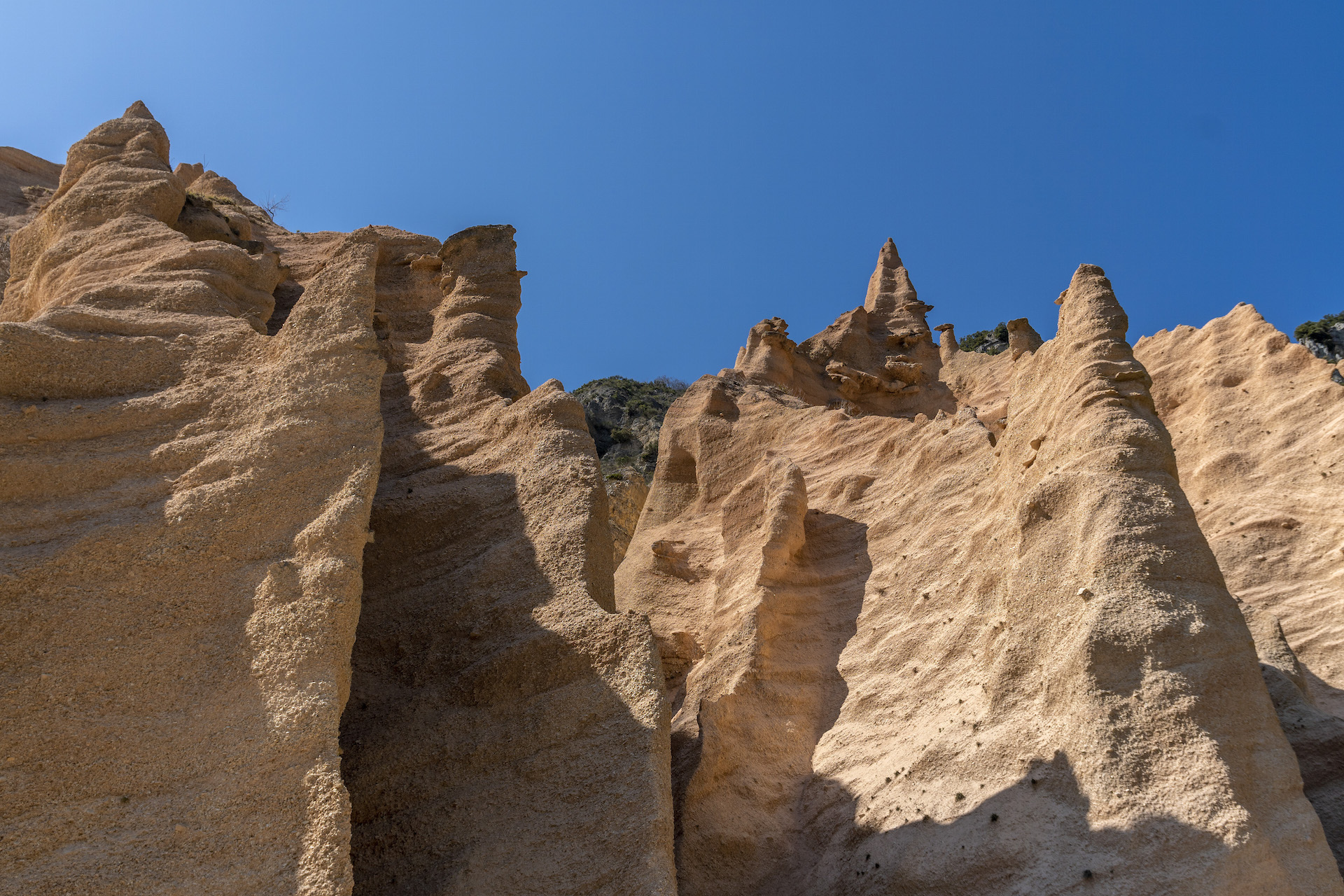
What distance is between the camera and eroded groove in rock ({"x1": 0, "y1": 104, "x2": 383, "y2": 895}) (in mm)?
6934

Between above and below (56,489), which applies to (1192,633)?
below

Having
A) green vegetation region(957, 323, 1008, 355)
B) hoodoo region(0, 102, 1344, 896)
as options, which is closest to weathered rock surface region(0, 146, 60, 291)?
hoodoo region(0, 102, 1344, 896)

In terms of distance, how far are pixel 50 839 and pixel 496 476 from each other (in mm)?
6358

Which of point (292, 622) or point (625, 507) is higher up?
point (625, 507)

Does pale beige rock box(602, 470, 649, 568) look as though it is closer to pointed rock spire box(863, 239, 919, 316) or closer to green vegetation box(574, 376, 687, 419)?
pointed rock spire box(863, 239, 919, 316)

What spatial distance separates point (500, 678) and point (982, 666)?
4977 mm

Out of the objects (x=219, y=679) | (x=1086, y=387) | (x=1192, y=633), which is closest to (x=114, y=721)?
(x=219, y=679)

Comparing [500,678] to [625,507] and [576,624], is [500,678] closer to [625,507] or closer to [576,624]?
[576,624]

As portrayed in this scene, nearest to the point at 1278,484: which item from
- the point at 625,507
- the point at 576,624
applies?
the point at 576,624

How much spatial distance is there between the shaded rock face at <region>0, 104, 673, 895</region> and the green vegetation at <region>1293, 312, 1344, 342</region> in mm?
37646

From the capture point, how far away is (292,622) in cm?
816

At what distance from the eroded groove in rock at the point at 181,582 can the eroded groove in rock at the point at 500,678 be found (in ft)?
6.10

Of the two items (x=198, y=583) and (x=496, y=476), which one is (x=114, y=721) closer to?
(x=198, y=583)

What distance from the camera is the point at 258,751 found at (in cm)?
741
